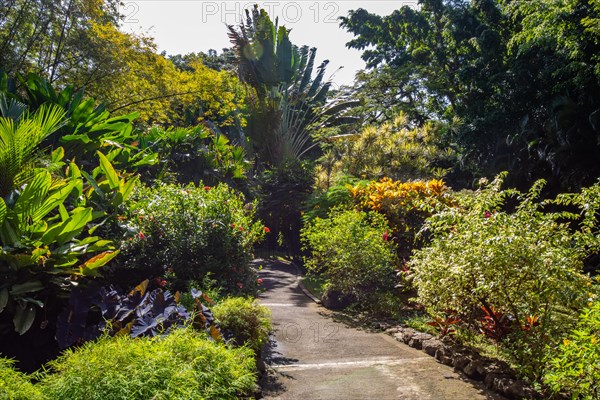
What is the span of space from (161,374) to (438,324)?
4614 millimetres

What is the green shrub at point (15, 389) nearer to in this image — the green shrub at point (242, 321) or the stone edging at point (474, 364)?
the green shrub at point (242, 321)

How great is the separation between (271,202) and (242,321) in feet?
43.0

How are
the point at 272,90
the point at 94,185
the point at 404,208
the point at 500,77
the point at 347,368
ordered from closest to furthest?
1. the point at 94,185
2. the point at 347,368
3. the point at 404,208
4. the point at 500,77
5. the point at 272,90

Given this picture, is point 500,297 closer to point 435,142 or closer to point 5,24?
point 5,24

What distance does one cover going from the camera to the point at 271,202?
18438mm

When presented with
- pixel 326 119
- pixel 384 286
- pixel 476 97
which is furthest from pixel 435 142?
pixel 384 286

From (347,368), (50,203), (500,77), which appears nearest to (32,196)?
(50,203)

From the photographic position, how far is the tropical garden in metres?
4.23

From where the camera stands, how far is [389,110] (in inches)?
992

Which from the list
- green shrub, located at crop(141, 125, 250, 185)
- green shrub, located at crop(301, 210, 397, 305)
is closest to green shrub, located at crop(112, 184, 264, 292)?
green shrub, located at crop(301, 210, 397, 305)

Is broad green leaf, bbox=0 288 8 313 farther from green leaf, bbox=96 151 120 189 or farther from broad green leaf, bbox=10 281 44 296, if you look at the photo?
green leaf, bbox=96 151 120 189

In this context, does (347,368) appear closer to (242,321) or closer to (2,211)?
(242,321)

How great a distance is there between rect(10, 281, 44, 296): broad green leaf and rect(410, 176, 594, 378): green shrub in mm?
4232

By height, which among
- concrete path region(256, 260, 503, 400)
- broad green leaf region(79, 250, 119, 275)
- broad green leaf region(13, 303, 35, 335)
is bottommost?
concrete path region(256, 260, 503, 400)
